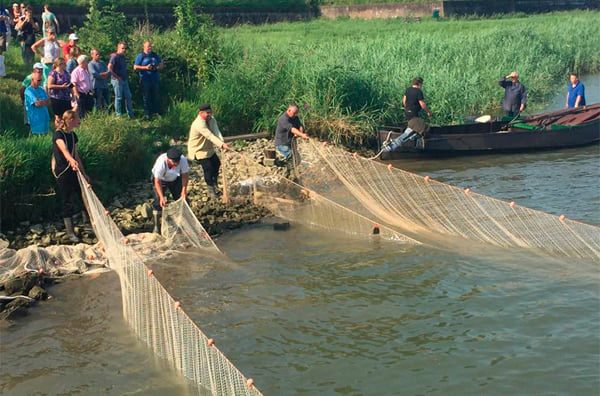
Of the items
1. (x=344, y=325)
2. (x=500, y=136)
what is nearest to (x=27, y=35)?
(x=500, y=136)

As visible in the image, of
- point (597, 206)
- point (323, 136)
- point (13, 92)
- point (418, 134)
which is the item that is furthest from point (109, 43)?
point (597, 206)

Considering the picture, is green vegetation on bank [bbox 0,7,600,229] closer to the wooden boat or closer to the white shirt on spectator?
the wooden boat

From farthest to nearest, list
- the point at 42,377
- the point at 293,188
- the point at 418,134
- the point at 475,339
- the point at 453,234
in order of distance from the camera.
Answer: the point at 418,134, the point at 293,188, the point at 453,234, the point at 475,339, the point at 42,377

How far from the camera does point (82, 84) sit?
15.7 metres

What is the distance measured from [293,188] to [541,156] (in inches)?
311

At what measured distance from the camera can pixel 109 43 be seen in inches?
769

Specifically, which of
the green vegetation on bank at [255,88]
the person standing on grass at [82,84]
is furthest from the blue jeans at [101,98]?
the green vegetation on bank at [255,88]

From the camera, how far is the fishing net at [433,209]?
10.7m

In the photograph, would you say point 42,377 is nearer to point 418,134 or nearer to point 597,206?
point 597,206

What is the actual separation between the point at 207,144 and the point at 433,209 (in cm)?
396

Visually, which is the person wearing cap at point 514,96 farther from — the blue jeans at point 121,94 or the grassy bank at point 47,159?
the blue jeans at point 121,94

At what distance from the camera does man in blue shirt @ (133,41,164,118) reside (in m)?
17.9

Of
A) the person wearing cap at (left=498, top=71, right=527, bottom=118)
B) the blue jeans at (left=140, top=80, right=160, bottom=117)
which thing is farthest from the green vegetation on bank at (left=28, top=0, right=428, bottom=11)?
the person wearing cap at (left=498, top=71, right=527, bottom=118)

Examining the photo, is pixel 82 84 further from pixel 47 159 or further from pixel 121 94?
pixel 47 159
